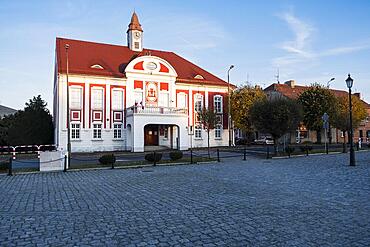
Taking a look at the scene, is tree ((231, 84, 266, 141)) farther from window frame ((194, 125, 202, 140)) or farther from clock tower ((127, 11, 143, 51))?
clock tower ((127, 11, 143, 51))

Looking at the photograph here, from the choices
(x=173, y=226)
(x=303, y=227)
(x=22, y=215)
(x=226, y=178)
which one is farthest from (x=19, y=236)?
(x=226, y=178)

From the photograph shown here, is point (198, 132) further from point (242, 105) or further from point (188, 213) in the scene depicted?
point (188, 213)

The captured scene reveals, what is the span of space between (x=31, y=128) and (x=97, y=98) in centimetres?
808

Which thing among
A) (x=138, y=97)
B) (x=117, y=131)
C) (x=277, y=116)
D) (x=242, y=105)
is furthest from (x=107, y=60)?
(x=277, y=116)

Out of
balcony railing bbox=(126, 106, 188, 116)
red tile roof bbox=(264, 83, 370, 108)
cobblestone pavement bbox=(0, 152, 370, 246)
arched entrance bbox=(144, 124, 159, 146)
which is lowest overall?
cobblestone pavement bbox=(0, 152, 370, 246)

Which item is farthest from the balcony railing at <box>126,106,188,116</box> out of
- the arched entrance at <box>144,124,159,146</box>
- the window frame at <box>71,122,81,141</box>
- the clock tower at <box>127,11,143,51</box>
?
the clock tower at <box>127,11,143,51</box>

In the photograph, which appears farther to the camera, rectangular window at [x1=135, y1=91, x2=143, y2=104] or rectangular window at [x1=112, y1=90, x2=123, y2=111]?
rectangular window at [x1=135, y1=91, x2=143, y2=104]

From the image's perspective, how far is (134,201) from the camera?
885 cm

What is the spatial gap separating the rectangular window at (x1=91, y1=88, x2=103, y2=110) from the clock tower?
10.8 m

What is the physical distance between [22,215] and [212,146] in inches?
1374

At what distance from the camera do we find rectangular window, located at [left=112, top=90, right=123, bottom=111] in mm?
37031

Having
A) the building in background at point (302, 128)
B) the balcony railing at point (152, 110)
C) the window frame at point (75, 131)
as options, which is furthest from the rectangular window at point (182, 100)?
the building in background at point (302, 128)

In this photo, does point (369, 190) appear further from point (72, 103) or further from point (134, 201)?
point (72, 103)

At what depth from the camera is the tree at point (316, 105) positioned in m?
45.6
